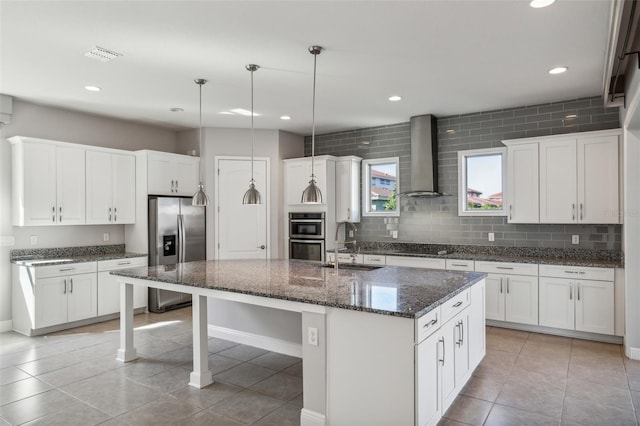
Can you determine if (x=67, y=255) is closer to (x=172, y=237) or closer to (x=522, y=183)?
(x=172, y=237)

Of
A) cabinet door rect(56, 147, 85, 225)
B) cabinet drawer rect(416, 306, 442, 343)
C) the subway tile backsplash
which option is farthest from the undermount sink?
cabinet door rect(56, 147, 85, 225)

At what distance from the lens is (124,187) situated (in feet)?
18.6

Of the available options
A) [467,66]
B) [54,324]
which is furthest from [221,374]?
[467,66]

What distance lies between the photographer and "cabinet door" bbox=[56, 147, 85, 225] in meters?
4.99

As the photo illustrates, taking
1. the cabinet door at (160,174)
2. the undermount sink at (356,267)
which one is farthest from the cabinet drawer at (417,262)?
the cabinet door at (160,174)

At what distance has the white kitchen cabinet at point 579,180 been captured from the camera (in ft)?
14.4

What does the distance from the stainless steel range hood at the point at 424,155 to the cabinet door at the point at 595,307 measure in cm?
212

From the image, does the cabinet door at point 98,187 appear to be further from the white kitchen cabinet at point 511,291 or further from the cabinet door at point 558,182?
the cabinet door at point 558,182

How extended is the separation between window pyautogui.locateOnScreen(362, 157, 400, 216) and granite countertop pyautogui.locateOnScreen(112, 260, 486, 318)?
8.09 ft

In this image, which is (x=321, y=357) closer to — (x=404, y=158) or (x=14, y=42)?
(x=14, y=42)

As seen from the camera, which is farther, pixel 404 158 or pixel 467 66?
pixel 404 158

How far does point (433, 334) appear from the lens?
8.06 feet

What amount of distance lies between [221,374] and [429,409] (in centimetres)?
191

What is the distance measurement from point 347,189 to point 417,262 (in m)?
1.66
